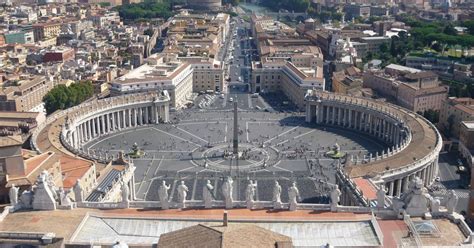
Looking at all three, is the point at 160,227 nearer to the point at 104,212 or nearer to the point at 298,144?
the point at 104,212

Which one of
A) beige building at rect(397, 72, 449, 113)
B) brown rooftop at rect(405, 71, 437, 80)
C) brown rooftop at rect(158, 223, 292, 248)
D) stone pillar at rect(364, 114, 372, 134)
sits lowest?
stone pillar at rect(364, 114, 372, 134)

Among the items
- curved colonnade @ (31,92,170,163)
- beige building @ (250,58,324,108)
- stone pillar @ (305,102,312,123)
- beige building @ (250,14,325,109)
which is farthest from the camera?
beige building @ (250,14,325,109)

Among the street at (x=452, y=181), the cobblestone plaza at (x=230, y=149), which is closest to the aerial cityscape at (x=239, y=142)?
the street at (x=452, y=181)

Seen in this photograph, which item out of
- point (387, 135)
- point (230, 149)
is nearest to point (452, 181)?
point (387, 135)

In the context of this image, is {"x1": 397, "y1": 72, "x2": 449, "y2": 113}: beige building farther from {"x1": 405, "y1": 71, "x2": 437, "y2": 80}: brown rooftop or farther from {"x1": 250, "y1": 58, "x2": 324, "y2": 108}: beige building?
{"x1": 250, "y1": 58, "x2": 324, "y2": 108}: beige building

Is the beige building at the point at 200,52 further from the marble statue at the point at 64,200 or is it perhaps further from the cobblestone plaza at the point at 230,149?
the marble statue at the point at 64,200

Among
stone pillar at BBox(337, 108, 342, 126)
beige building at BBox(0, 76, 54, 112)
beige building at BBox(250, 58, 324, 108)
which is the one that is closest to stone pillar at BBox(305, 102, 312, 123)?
stone pillar at BBox(337, 108, 342, 126)
